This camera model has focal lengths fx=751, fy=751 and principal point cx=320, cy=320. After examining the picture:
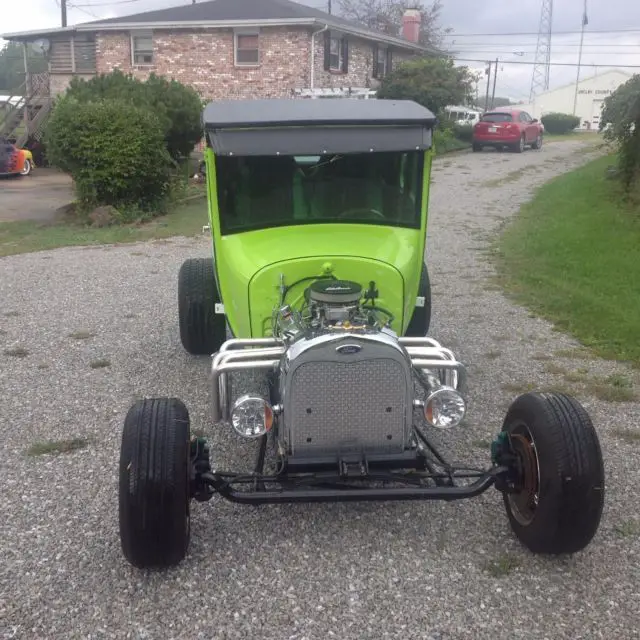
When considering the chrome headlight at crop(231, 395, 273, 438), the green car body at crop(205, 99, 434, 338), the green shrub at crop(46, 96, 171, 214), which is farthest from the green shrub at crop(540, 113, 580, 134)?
the chrome headlight at crop(231, 395, 273, 438)

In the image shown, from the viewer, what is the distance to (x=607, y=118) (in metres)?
17.6

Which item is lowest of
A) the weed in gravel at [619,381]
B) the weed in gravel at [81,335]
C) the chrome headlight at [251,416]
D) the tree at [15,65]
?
the weed in gravel at [81,335]

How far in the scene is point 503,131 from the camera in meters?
25.9

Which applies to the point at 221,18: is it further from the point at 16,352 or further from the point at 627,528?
the point at 627,528

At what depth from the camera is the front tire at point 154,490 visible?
3.28 meters

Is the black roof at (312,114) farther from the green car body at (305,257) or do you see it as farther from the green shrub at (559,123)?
the green shrub at (559,123)

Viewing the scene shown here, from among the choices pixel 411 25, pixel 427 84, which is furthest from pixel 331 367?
pixel 411 25

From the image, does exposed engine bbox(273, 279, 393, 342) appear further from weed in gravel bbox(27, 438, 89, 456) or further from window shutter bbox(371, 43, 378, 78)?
window shutter bbox(371, 43, 378, 78)

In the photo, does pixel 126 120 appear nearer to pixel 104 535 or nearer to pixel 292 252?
pixel 292 252

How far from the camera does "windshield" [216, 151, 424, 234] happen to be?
15.9ft

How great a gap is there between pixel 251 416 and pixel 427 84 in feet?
79.3

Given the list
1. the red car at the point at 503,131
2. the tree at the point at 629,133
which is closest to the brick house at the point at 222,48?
the red car at the point at 503,131

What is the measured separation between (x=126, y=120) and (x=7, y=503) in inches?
449

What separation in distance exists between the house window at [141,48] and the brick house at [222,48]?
0.03 metres
